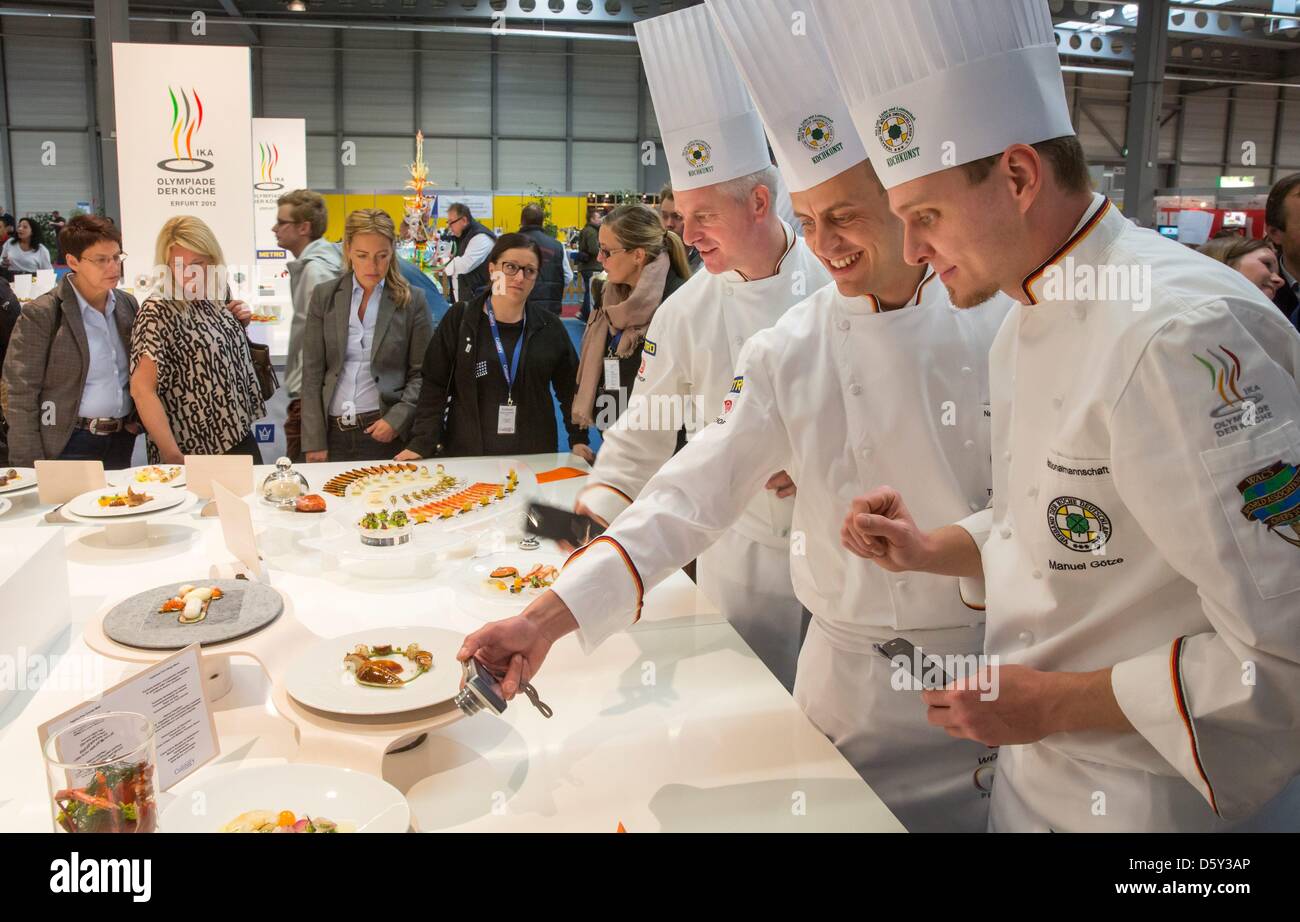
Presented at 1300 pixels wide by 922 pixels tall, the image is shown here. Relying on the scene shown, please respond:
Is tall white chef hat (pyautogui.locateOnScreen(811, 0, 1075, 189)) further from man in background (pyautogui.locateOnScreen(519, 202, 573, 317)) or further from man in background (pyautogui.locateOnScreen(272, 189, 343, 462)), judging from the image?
man in background (pyautogui.locateOnScreen(519, 202, 573, 317))

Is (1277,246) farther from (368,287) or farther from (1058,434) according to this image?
(368,287)

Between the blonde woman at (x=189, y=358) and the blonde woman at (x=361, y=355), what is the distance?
25cm

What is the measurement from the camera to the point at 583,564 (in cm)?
139

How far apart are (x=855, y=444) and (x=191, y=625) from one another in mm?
1105

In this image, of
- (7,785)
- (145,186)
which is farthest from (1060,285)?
(145,186)

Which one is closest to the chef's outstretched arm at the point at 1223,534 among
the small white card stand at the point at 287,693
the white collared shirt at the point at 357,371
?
the small white card stand at the point at 287,693

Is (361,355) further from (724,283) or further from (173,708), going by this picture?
(173,708)

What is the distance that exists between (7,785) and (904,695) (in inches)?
49.2

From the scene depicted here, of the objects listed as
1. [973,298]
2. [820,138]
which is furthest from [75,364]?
[973,298]

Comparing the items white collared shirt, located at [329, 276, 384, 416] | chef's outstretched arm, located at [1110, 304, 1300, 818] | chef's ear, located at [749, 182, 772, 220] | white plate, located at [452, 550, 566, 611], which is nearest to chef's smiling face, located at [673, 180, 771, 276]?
chef's ear, located at [749, 182, 772, 220]

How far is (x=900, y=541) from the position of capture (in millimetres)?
1333

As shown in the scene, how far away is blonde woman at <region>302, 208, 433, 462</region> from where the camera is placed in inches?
142

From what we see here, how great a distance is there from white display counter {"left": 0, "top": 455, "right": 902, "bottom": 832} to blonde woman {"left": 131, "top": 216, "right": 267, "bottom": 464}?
155 cm

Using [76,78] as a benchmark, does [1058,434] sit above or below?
below
